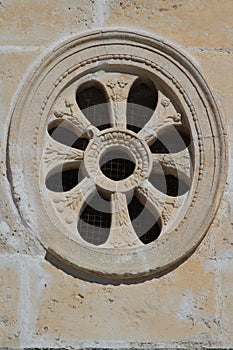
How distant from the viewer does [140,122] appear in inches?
393

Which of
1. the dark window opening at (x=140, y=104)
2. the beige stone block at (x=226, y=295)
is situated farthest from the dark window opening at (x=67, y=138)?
the beige stone block at (x=226, y=295)

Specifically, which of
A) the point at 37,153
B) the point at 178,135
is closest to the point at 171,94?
the point at 178,135

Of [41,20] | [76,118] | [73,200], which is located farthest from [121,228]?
[41,20]

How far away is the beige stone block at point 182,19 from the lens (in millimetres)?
10039

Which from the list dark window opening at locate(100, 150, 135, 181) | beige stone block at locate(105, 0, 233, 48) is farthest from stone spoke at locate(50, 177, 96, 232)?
beige stone block at locate(105, 0, 233, 48)

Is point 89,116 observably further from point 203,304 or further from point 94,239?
point 203,304

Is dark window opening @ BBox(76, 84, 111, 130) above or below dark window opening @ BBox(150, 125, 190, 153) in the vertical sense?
above

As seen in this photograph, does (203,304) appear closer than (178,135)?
Yes

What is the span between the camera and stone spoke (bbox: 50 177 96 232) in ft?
31.2

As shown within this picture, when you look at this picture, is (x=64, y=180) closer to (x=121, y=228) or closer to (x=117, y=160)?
(x=117, y=160)

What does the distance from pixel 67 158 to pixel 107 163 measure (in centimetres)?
31

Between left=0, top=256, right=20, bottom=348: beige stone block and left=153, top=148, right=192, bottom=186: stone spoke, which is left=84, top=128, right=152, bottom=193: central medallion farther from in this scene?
left=0, top=256, right=20, bottom=348: beige stone block

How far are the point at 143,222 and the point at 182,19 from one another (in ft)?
5.01

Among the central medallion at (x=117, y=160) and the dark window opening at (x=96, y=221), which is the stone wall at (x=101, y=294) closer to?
the dark window opening at (x=96, y=221)
